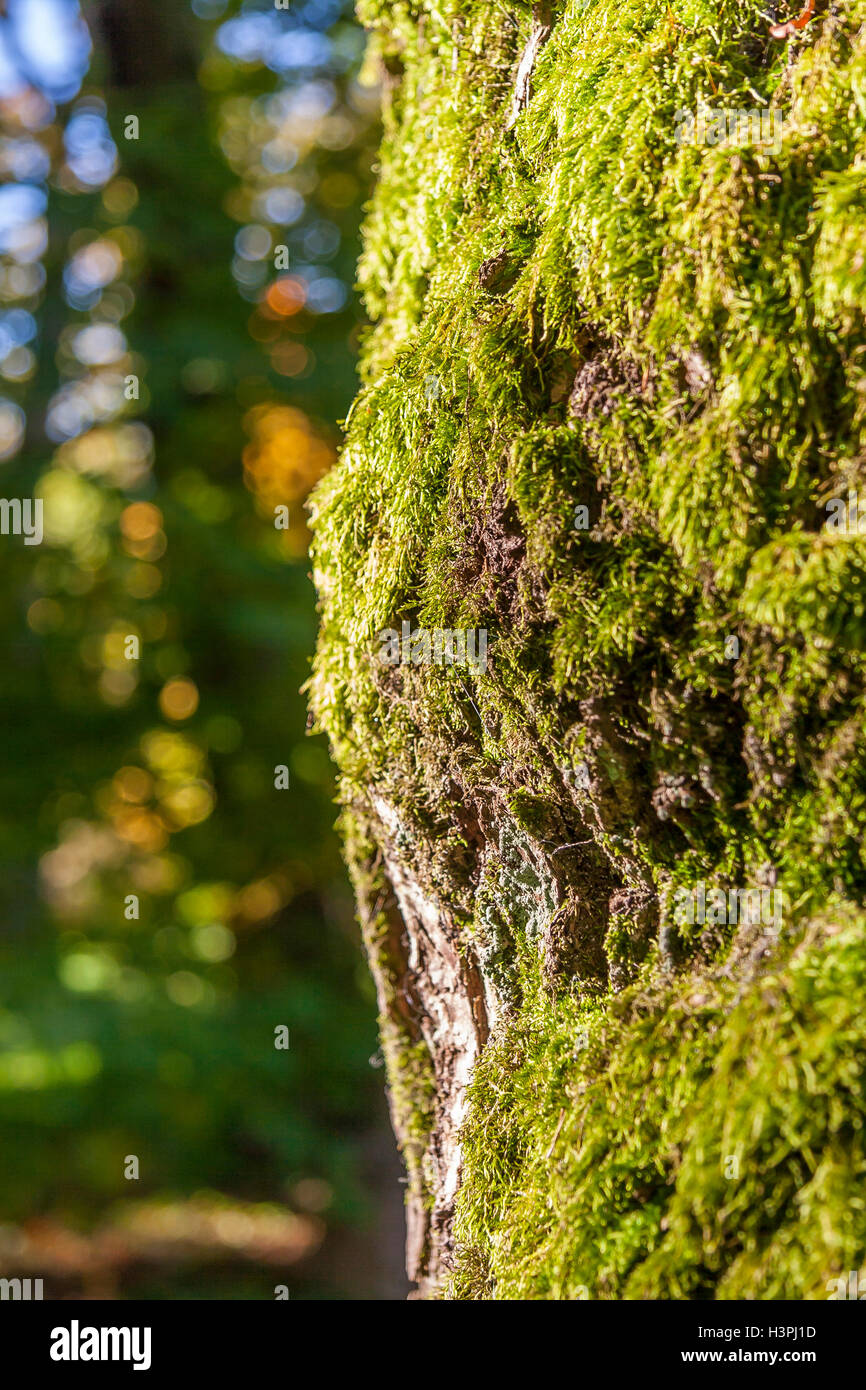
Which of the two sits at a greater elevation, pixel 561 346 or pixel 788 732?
pixel 561 346

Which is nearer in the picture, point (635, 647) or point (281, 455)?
point (635, 647)

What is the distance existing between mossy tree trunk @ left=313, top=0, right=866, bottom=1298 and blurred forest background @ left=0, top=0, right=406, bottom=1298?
4.40 meters

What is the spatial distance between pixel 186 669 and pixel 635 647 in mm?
5483

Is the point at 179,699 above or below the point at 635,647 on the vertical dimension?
above

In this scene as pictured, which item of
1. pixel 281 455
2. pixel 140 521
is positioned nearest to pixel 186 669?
pixel 140 521

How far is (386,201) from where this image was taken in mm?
1751

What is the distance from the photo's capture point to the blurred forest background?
5.67m

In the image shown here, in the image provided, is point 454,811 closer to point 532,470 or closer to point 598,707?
point 598,707

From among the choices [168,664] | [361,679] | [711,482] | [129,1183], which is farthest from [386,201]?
[129,1183]

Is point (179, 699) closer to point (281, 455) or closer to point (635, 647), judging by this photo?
point (281, 455)

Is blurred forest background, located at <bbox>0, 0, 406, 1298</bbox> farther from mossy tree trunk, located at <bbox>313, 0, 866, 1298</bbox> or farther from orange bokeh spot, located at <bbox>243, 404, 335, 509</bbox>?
mossy tree trunk, located at <bbox>313, 0, 866, 1298</bbox>

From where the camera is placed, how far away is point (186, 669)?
245 inches

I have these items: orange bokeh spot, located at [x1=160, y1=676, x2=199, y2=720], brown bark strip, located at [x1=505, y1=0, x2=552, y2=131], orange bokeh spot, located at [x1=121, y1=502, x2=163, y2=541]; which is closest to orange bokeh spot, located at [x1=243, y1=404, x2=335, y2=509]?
orange bokeh spot, located at [x1=121, y1=502, x2=163, y2=541]

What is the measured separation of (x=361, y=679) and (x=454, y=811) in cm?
23
